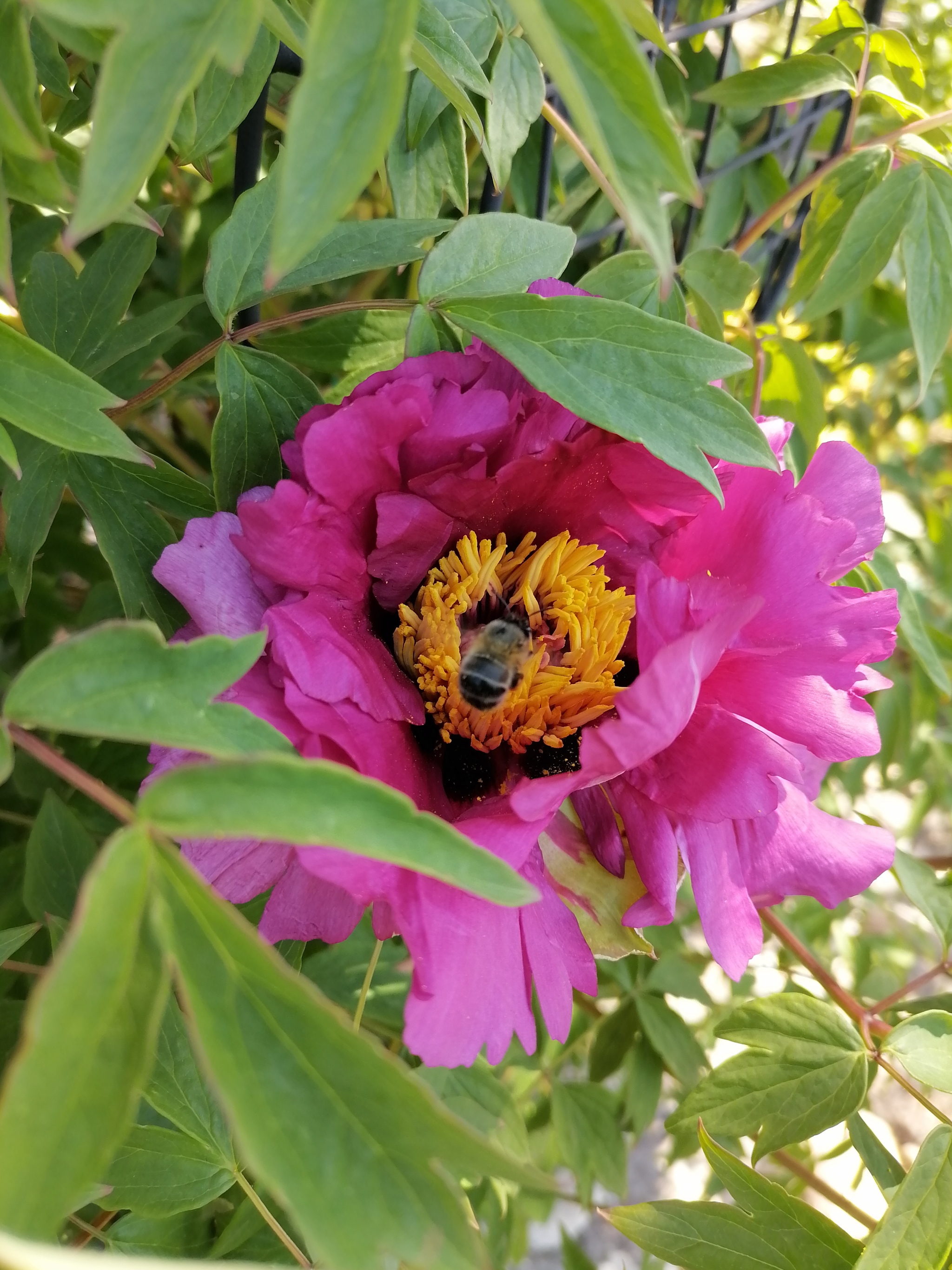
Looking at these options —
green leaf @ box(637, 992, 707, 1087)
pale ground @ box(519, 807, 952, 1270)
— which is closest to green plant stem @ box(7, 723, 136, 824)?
green leaf @ box(637, 992, 707, 1087)

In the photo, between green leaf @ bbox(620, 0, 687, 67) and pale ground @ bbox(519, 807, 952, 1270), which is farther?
pale ground @ bbox(519, 807, 952, 1270)

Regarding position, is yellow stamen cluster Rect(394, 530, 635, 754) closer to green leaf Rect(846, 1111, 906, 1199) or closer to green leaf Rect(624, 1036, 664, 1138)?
green leaf Rect(846, 1111, 906, 1199)

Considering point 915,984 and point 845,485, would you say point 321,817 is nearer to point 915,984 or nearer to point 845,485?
point 845,485

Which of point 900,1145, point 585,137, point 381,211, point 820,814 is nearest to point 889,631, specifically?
point 820,814

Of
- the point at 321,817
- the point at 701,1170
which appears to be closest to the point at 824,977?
the point at 321,817

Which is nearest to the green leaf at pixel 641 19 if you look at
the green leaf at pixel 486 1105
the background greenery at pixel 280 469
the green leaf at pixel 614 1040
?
the background greenery at pixel 280 469

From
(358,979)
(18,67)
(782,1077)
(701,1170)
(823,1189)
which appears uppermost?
(18,67)
